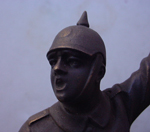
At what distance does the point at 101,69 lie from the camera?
2.43 ft

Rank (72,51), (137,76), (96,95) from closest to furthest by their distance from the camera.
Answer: (72,51) → (96,95) → (137,76)

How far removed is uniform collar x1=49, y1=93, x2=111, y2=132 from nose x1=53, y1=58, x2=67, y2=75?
193 mm

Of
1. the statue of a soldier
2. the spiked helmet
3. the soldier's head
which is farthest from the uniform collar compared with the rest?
the spiked helmet

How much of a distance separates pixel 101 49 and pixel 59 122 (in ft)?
1.13

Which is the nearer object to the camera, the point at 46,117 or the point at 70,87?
the point at 70,87

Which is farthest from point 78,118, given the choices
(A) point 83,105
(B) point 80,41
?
(B) point 80,41

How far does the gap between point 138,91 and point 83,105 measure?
305 mm

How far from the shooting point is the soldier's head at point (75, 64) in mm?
671

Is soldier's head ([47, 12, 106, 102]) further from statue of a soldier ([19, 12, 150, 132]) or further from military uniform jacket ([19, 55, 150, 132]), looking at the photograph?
military uniform jacket ([19, 55, 150, 132])

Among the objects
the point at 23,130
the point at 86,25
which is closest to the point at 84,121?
the point at 23,130

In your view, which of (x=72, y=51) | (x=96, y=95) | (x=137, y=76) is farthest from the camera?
(x=137, y=76)

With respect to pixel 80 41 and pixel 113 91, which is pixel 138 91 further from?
pixel 80 41

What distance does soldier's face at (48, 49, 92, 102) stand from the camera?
67 cm

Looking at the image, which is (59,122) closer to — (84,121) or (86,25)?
(84,121)
